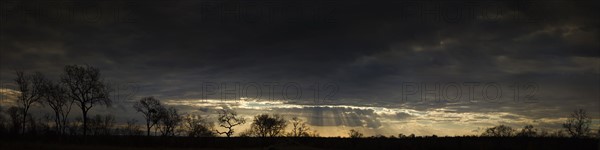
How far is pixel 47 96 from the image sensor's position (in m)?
94.6

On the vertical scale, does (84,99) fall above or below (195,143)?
above

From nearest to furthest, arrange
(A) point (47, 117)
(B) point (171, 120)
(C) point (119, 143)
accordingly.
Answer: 1. (C) point (119, 143)
2. (A) point (47, 117)
3. (B) point (171, 120)

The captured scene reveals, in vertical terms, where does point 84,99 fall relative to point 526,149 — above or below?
above

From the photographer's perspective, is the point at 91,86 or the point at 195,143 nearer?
the point at 195,143

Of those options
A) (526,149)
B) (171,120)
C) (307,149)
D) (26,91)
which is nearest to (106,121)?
(171,120)

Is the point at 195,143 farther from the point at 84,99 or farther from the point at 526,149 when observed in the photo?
the point at 526,149

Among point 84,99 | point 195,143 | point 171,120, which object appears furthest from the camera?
point 171,120

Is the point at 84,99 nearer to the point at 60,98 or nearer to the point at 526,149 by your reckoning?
the point at 60,98

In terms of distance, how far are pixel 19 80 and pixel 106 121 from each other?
4075 cm

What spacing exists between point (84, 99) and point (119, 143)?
2621 cm

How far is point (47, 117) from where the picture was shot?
110812mm

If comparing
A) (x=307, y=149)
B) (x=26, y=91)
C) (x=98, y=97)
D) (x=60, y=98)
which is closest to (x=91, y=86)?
(x=98, y=97)

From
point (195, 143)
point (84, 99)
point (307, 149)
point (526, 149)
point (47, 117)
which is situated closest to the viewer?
point (307, 149)

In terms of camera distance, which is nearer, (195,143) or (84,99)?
(195,143)
